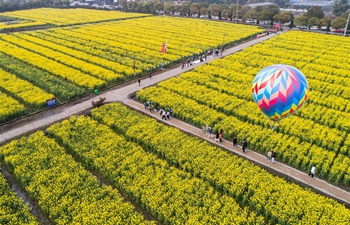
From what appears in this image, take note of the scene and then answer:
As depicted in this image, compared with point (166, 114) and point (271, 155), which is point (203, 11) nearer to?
point (166, 114)

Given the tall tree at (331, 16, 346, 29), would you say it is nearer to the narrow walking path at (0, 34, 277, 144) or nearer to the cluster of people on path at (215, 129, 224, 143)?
the narrow walking path at (0, 34, 277, 144)

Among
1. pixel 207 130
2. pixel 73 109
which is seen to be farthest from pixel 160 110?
pixel 73 109

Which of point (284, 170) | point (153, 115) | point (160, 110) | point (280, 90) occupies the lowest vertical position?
point (284, 170)

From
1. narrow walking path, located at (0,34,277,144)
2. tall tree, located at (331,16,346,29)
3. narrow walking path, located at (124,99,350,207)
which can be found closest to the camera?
narrow walking path, located at (124,99,350,207)

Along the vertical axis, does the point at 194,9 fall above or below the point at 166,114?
above

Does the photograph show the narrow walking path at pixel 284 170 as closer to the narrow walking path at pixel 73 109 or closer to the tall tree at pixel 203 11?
the narrow walking path at pixel 73 109

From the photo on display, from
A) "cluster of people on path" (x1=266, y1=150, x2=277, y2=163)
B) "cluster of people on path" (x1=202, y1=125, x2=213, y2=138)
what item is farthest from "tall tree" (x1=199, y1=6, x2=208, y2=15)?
"cluster of people on path" (x1=266, y1=150, x2=277, y2=163)

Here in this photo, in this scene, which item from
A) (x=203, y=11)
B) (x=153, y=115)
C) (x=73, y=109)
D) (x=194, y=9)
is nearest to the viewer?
(x=153, y=115)
